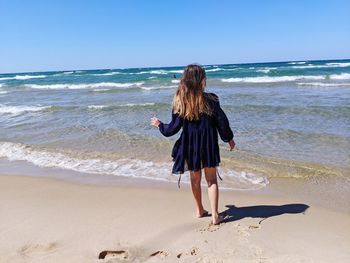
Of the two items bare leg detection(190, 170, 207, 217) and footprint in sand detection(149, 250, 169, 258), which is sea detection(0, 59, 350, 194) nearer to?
bare leg detection(190, 170, 207, 217)

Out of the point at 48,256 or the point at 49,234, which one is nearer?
the point at 48,256

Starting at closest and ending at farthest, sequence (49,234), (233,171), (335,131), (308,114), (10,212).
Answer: (49,234)
(10,212)
(233,171)
(335,131)
(308,114)

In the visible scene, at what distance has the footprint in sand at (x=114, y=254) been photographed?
342 centimetres

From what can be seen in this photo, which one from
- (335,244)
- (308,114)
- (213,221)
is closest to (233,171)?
(213,221)

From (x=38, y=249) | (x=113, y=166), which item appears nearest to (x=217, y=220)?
(x=38, y=249)

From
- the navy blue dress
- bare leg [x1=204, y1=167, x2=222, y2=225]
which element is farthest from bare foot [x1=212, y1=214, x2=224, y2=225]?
the navy blue dress

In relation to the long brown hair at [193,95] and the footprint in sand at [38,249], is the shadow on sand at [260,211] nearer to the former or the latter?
the long brown hair at [193,95]

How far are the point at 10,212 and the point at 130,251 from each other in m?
1.84

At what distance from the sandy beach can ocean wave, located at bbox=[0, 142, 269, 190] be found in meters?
0.55

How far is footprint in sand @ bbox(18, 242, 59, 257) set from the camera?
11.5 ft

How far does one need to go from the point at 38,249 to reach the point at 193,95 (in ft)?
6.60

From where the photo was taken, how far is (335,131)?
8.45 m

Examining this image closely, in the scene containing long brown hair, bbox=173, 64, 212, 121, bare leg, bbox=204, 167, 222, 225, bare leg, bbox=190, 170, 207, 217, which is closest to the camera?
long brown hair, bbox=173, 64, 212, 121

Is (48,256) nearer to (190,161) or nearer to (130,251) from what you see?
(130,251)
